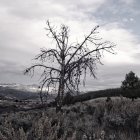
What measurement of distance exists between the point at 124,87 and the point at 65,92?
29444 mm

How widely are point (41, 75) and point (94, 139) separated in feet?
33.5

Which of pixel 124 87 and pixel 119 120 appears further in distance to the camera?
pixel 124 87

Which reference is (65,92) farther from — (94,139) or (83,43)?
(94,139)

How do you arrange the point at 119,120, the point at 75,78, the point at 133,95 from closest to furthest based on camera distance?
the point at 119,120, the point at 75,78, the point at 133,95

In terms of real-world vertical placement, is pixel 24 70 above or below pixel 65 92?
above

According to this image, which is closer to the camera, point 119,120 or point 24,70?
point 119,120

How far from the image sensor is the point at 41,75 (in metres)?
17.5

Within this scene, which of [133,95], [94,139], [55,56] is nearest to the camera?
[94,139]

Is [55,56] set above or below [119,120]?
above

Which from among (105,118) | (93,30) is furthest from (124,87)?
(105,118)

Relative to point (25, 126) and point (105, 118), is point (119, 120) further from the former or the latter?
point (25, 126)

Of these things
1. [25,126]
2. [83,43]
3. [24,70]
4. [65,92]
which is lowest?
[25,126]

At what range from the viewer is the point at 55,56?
59.5ft

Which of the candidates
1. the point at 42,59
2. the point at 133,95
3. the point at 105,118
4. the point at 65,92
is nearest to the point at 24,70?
the point at 42,59
